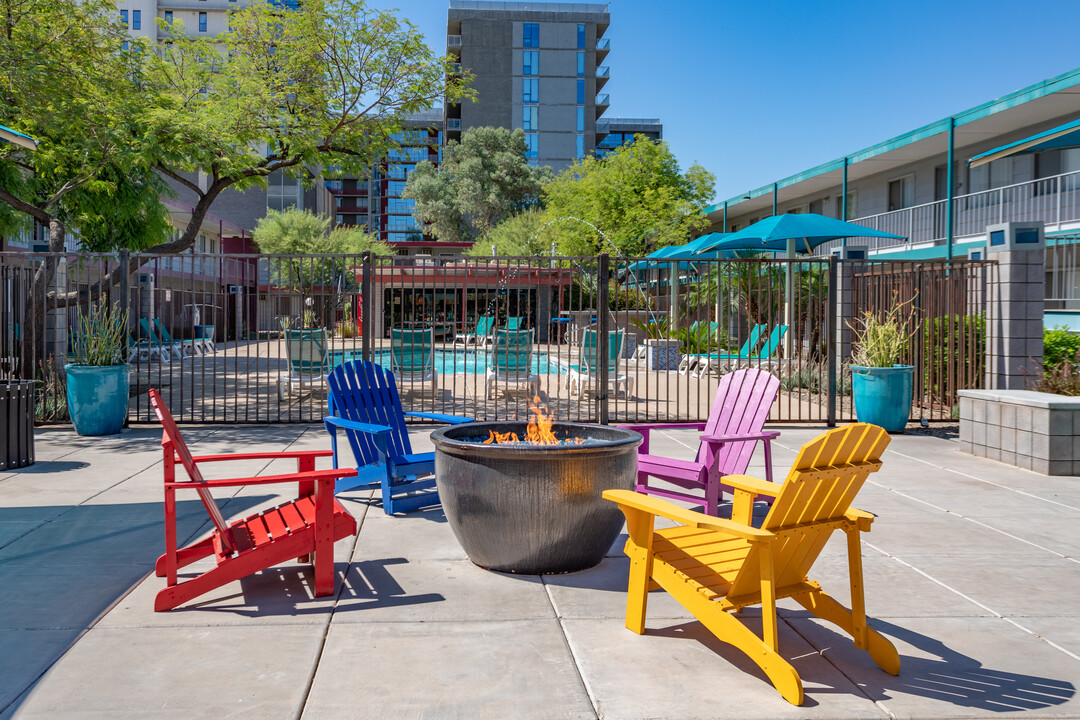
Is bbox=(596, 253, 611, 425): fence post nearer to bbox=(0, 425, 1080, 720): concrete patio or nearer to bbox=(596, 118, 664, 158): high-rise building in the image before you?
bbox=(0, 425, 1080, 720): concrete patio

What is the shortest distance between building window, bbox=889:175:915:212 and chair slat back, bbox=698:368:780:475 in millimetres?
22281

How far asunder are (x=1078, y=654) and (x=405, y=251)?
80286mm

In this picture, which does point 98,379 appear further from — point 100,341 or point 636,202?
point 636,202

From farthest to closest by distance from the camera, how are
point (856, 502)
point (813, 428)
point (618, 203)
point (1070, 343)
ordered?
point (618, 203)
point (1070, 343)
point (813, 428)
point (856, 502)

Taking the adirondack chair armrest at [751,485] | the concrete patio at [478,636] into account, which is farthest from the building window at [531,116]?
the adirondack chair armrest at [751,485]

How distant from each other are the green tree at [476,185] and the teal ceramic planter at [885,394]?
157 ft

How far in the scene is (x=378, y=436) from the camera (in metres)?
5.55

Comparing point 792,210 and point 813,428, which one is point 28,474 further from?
point 792,210

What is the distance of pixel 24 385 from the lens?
7.55m

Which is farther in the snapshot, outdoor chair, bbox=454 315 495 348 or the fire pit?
outdoor chair, bbox=454 315 495 348

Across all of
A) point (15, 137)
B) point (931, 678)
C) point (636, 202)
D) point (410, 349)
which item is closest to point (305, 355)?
point (410, 349)

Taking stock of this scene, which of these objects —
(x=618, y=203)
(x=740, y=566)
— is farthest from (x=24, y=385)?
(x=618, y=203)

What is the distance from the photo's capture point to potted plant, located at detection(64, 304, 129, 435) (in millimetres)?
9336

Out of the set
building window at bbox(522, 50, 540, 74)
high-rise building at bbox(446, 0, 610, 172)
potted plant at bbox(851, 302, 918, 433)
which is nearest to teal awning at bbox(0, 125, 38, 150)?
potted plant at bbox(851, 302, 918, 433)
